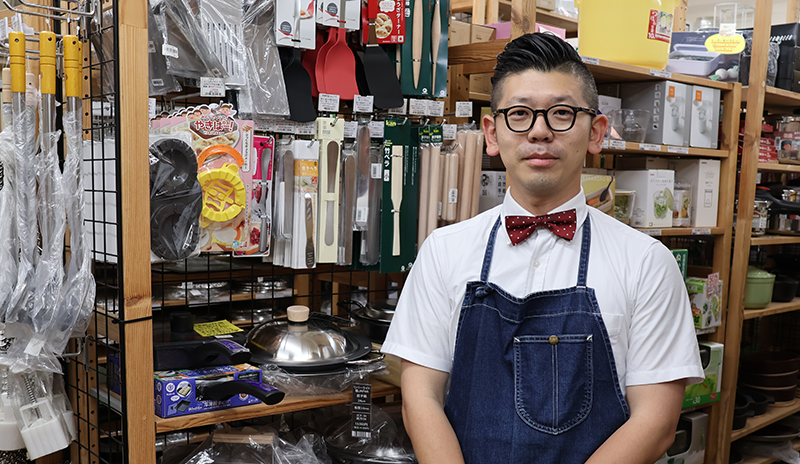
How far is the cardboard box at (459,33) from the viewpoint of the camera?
2.74m

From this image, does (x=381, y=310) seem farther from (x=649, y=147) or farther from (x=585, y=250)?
(x=649, y=147)

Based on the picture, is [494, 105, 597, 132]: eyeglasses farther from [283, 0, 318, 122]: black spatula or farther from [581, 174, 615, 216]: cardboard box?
[581, 174, 615, 216]: cardboard box

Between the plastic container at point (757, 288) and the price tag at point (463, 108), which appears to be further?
the plastic container at point (757, 288)

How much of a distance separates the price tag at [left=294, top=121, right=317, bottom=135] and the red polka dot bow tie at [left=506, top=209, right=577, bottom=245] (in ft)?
2.67

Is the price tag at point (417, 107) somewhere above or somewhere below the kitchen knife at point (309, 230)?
above

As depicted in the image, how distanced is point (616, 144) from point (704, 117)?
0.73 metres

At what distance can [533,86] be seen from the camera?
149cm

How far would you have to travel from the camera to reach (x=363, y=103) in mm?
2221

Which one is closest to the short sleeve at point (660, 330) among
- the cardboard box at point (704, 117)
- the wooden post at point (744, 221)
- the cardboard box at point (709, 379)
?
the cardboard box at point (704, 117)

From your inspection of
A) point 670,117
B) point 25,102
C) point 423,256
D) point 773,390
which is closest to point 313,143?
point 423,256

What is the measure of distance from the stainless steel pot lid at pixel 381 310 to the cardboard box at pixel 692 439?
159cm

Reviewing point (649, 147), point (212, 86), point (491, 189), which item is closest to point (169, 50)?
point (212, 86)

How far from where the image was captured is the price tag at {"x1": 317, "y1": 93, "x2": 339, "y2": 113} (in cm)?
→ 215

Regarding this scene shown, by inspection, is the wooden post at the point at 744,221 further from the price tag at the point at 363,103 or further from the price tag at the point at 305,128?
the price tag at the point at 305,128
